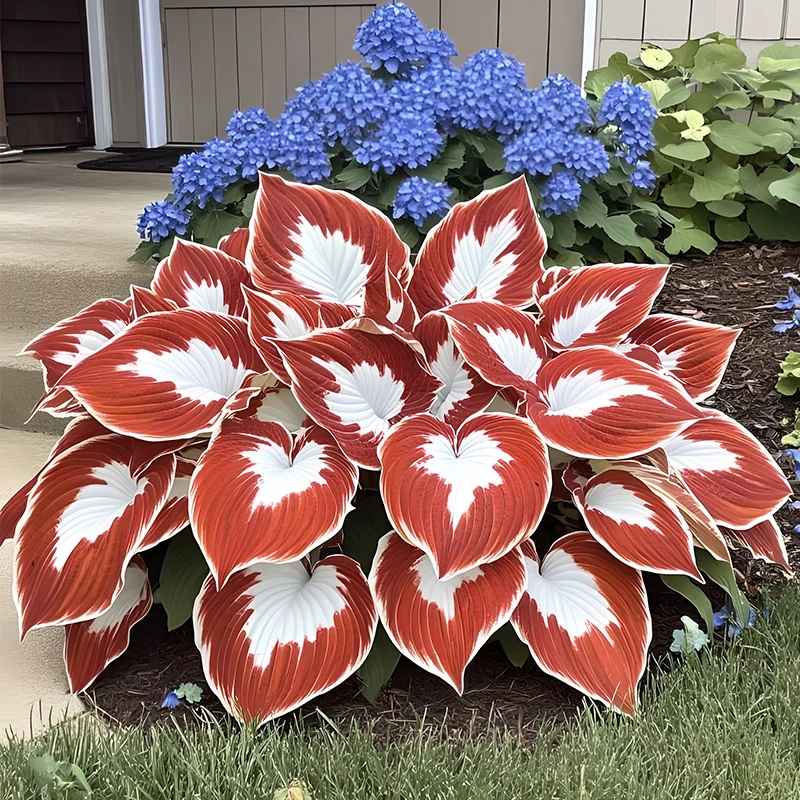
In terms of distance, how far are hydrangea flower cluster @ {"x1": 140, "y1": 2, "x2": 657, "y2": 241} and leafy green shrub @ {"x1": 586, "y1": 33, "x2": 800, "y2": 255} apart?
24 centimetres

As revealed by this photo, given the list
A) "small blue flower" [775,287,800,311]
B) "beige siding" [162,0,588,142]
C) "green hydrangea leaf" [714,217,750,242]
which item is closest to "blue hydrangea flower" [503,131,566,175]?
"small blue flower" [775,287,800,311]

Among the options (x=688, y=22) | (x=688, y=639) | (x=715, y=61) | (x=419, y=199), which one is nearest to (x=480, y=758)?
(x=688, y=639)

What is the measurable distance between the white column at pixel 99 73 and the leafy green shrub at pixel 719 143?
3.97 metres

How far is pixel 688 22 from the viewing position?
8.84ft

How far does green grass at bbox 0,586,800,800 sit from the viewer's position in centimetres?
102

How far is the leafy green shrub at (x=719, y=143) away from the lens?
2.28 m

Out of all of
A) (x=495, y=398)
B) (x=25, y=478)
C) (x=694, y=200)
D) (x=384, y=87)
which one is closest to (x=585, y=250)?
(x=694, y=200)

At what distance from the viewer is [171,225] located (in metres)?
2.07

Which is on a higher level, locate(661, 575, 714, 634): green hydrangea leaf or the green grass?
locate(661, 575, 714, 634): green hydrangea leaf

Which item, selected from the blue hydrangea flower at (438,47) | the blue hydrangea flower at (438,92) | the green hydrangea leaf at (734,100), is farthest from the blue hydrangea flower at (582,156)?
the green hydrangea leaf at (734,100)

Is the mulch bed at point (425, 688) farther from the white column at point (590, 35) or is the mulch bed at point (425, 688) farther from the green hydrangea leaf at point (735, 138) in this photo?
the white column at point (590, 35)

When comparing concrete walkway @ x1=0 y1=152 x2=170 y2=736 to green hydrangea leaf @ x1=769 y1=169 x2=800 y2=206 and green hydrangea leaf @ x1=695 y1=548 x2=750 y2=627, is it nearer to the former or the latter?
green hydrangea leaf @ x1=695 y1=548 x2=750 y2=627

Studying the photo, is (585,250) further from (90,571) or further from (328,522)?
(90,571)

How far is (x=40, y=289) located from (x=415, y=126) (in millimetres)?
1242
